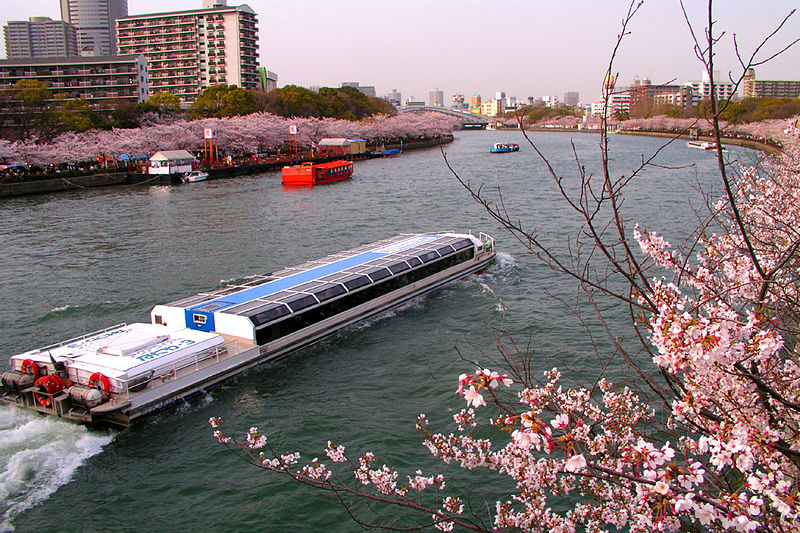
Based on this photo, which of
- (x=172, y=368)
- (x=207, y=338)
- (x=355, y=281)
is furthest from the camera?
(x=355, y=281)

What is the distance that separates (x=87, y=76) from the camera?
99625 mm

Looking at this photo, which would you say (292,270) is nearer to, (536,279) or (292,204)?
(536,279)

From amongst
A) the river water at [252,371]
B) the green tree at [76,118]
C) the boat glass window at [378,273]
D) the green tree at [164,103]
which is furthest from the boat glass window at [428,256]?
the green tree at [164,103]

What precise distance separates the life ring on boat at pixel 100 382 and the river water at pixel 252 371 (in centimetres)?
93

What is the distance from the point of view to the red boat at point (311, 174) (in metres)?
59.2

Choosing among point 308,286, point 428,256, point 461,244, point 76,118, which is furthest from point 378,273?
point 76,118

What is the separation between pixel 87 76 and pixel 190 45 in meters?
37.2

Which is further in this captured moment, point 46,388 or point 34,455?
point 46,388

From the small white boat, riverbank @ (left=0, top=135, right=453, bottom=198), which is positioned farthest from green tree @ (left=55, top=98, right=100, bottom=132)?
the small white boat

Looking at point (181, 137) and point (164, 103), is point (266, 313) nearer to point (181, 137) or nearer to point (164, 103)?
point (181, 137)

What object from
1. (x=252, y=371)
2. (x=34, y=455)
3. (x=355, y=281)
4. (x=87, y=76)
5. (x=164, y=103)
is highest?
(x=87, y=76)

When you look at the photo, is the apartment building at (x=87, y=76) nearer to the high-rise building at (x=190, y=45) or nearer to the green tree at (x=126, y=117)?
the green tree at (x=126, y=117)

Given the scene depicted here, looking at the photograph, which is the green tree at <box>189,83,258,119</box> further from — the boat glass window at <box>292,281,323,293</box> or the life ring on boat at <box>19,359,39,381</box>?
the life ring on boat at <box>19,359,39,381</box>

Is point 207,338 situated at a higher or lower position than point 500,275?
higher
